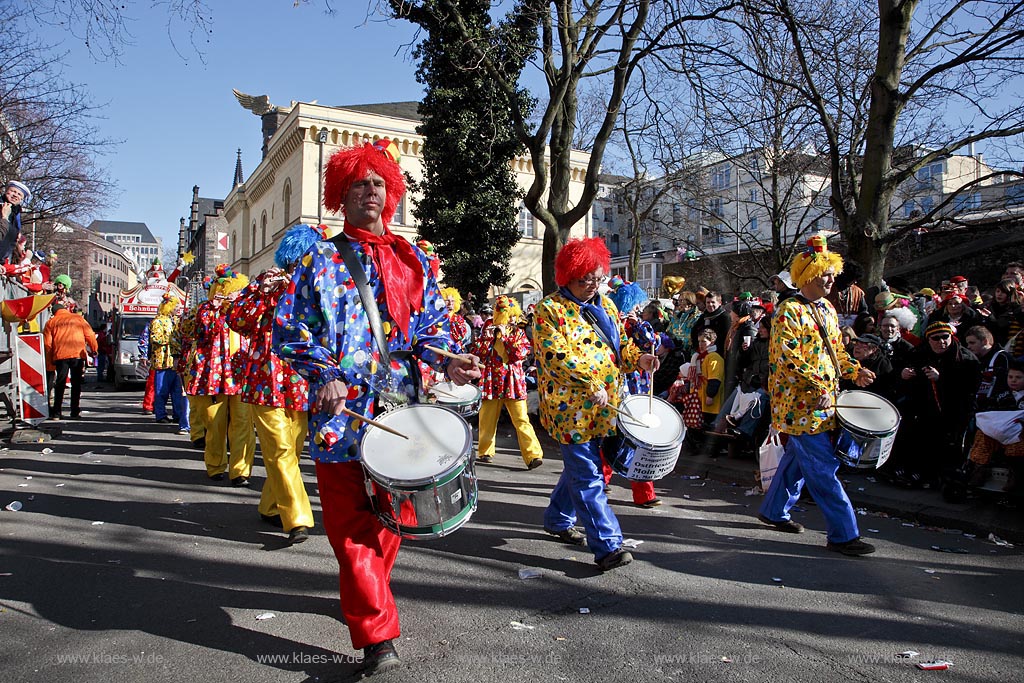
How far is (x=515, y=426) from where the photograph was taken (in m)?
8.38

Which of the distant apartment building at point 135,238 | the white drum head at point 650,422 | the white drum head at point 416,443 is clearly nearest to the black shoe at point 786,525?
the white drum head at point 650,422

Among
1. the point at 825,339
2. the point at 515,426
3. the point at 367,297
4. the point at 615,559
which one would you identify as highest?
the point at 367,297

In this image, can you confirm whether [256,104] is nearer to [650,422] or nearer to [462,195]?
[462,195]

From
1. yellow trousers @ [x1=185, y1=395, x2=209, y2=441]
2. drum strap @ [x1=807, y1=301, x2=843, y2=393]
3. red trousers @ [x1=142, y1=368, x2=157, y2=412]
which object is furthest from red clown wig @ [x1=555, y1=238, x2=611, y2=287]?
red trousers @ [x1=142, y1=368, x2=157, y2=412]

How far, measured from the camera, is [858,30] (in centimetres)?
1241

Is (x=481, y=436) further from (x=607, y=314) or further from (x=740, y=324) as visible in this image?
(x=607, y=314)

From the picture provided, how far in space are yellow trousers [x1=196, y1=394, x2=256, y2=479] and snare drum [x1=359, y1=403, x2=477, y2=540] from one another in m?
4.04

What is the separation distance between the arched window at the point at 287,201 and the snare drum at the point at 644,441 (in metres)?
39.3

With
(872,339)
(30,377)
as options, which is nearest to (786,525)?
(872,339)

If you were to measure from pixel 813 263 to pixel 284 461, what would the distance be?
3857 millimetres

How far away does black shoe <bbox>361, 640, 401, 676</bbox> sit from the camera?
3.02 m

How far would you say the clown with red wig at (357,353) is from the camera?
10.00 feet

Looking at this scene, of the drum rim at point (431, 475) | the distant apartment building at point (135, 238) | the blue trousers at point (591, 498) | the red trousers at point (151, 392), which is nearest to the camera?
the drum rim at point (431, 475)

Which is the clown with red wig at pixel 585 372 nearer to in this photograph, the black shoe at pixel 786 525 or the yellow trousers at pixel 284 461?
the black shoe at pixel 786 525
